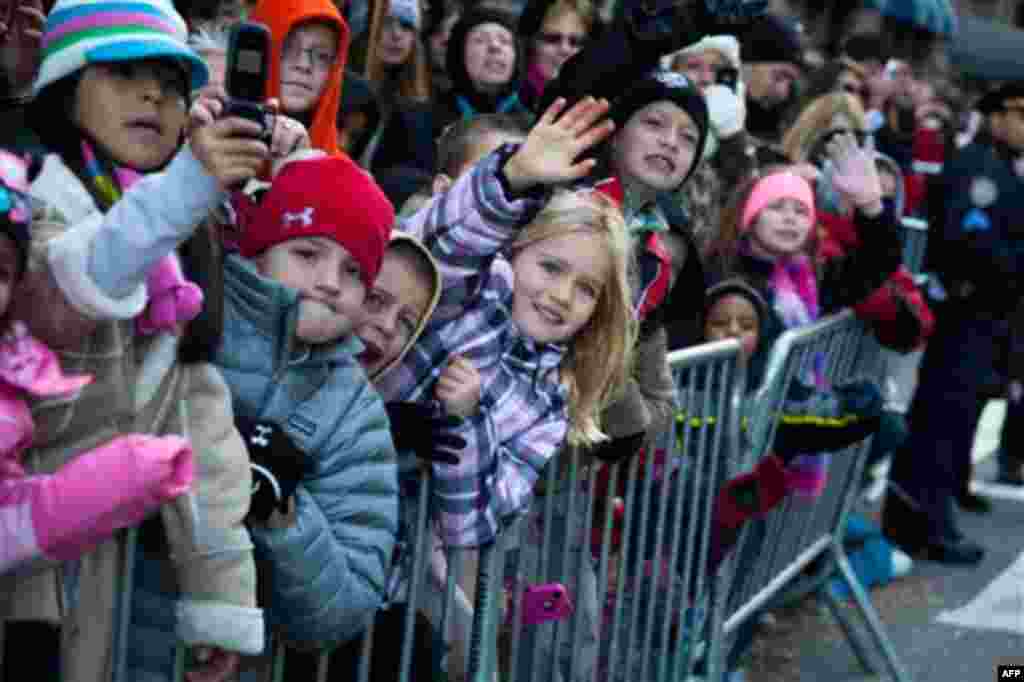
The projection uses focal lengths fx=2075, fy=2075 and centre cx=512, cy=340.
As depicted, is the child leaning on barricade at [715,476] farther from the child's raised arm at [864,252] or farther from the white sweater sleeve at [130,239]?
the white sweater sleeve at [130,239]

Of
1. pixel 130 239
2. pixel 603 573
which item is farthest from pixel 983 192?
pixel 130 239

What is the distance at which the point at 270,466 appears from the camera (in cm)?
344

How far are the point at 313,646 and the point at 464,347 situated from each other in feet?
2.89

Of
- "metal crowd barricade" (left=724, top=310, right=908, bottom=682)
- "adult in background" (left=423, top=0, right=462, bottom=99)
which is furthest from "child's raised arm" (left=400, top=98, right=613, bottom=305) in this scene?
"adult in background" (left=423, top=0, right=462, bottom=99)

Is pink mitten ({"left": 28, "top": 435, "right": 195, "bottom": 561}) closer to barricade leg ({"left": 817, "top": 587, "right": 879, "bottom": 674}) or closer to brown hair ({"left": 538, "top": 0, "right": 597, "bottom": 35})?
barricade leg ({"left": 817, "top": 587, "right": 879, "bottom": 674})

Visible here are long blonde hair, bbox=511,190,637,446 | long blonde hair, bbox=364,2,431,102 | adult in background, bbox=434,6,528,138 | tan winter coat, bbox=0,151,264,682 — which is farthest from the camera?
long blonde hair, bbox=364,2,431,102

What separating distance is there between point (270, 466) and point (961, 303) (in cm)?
695

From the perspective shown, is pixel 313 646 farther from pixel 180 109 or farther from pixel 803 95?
pixel 803 95

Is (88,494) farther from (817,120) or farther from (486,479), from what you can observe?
(817,120)

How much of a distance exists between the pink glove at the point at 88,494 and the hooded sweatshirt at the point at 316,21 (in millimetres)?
1952

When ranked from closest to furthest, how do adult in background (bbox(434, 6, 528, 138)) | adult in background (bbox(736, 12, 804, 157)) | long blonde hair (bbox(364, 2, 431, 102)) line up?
adult in background (bbox(434, 6, 528, 138)) < long blonde hair (bbox(364, 2, 431, 102)) < adult in background (bbox(736, 12, 804, 157))

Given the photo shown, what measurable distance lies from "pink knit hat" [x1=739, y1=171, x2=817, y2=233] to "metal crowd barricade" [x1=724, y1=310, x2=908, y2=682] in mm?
418

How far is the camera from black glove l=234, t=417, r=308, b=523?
3.42 meters

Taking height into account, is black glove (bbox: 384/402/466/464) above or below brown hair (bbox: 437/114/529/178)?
below
